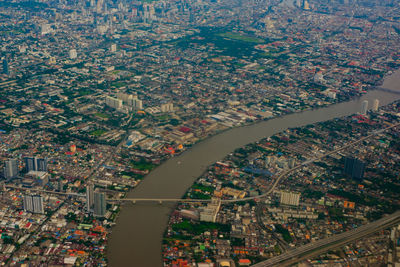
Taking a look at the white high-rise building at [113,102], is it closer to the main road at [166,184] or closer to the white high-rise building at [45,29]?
the main road at [166,184]

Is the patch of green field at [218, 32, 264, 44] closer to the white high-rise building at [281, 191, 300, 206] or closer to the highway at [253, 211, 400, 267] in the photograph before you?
the white high-rise building at [281, 191, 300, 206]

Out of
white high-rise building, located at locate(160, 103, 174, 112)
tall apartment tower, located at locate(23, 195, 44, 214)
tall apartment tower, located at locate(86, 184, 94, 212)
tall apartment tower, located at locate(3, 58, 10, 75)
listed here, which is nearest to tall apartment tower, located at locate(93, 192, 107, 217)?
tall apartment tower, located at locate(86, 184, 94, 212)

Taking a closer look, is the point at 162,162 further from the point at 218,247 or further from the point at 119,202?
the point at 218,247

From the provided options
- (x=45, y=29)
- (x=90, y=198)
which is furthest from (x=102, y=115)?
(x=45, y=29)

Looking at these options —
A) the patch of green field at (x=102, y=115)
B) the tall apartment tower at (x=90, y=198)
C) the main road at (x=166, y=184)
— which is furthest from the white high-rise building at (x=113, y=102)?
the tall apartment tower at (x=90, y=198)

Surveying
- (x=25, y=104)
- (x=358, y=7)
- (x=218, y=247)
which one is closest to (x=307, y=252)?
(x=218, y=247)

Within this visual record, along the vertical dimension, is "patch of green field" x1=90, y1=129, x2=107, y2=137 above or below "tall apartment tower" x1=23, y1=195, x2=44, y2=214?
above
